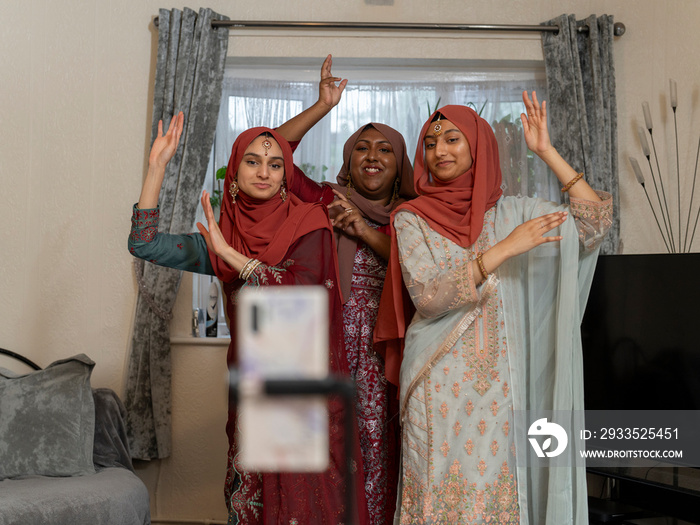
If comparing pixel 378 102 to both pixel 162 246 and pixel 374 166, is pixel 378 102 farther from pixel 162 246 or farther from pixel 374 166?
pixel 162 246

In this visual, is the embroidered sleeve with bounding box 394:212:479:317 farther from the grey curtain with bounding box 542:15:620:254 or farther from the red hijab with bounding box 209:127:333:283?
the grey curtain with bounding box 542:15:620:254

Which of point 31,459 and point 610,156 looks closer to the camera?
point 31,459

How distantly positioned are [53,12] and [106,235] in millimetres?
1109

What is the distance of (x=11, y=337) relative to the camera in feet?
10.1

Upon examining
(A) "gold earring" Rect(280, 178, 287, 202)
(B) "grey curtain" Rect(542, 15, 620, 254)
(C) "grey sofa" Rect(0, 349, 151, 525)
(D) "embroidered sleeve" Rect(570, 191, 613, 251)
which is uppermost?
(B) "grey curtain" Rect(542, 15, 620, 254)

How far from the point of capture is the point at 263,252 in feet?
6.48

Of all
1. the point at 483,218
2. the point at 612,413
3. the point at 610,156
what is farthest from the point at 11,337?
the point at 610,156

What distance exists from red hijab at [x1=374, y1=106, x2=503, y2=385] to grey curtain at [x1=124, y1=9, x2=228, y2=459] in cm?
136

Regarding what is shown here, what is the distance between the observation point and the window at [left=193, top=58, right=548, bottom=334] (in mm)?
3234

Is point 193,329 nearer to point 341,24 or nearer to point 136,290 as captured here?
point 136,290

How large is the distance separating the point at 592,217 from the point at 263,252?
3.17 feet

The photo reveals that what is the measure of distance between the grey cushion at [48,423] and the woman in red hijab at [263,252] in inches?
31.6

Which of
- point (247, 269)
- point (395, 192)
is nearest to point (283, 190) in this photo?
point (247, 269)

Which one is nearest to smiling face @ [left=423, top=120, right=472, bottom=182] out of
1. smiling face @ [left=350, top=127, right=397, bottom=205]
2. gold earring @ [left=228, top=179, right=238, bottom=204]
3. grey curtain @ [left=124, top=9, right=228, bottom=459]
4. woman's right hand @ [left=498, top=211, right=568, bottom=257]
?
woman's right hand @ [left=498, top=211, right=568, bottom=257]
